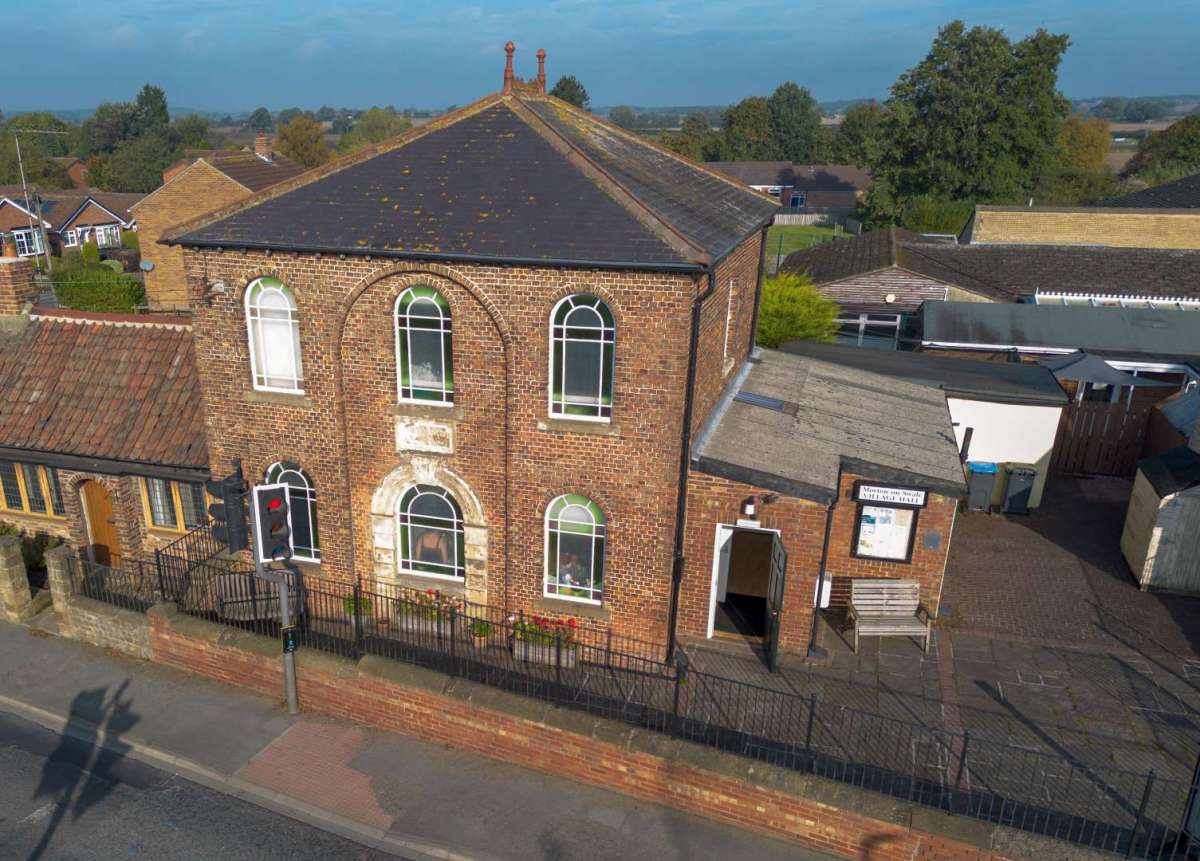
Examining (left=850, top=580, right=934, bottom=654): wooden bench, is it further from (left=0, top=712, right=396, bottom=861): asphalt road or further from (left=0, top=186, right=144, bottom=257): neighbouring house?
(left=0, top=186, right=144, bottom=257): neighbouring house

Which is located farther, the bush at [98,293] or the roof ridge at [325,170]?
the bush at [98,293]

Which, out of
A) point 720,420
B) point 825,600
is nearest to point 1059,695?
point 825,600

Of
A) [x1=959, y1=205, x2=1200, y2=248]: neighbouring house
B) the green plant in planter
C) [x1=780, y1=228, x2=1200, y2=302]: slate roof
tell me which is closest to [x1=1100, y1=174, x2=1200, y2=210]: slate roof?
[x1=959, y1=205, x2=1200, y2=248]: neighbouring house

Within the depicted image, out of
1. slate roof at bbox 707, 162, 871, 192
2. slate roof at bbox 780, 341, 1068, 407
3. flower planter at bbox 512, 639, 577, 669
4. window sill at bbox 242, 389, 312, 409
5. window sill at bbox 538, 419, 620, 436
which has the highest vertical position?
slate roof at bbox 707, 162, 871, 192

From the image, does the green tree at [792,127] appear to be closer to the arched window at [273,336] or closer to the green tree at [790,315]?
the green tree at [790,315]

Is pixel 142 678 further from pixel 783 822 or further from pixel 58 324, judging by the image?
pixel 783 822

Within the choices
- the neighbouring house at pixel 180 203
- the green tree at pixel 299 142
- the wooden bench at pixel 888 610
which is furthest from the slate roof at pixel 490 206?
the green tree at pixel 299 142
